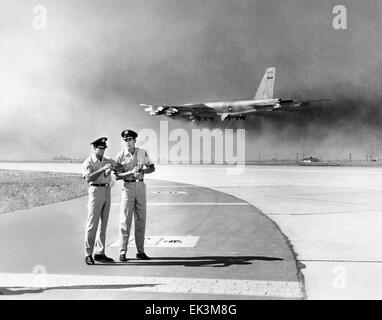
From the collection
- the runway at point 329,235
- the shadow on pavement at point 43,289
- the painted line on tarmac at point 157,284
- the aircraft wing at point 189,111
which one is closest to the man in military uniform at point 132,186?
the runway at point 329,235

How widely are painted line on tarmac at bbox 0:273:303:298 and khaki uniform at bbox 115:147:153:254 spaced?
1386 mm

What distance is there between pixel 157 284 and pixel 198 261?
69.8 inches

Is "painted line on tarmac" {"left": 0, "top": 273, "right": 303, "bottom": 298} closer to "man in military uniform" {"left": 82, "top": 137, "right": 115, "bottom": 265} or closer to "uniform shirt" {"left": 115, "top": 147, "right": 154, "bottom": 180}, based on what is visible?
"man in military uniform" {"left": 82, "top": 137, "right": 115, "bottom": 265}

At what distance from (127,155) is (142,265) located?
2.06 m

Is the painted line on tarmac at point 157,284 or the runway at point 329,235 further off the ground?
the painted line on tarmac at point 157,284

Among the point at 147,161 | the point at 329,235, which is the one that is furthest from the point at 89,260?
the point at 329,235

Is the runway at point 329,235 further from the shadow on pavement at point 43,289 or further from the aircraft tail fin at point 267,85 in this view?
the aircraft tail fin at point 267,85

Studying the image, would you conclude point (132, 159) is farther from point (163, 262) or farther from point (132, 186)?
point (163, 262)

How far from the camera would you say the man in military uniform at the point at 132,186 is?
26.8 feet

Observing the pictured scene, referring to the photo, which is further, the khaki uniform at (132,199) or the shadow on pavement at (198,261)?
the khaki uniform at (132,199)

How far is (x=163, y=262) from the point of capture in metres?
8.12

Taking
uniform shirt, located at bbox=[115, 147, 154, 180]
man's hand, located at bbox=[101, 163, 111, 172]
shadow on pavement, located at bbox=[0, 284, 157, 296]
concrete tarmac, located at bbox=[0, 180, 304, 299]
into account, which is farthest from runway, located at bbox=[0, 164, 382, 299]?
uniform shirt, located at bbox=[115, 147, 154, 180]
